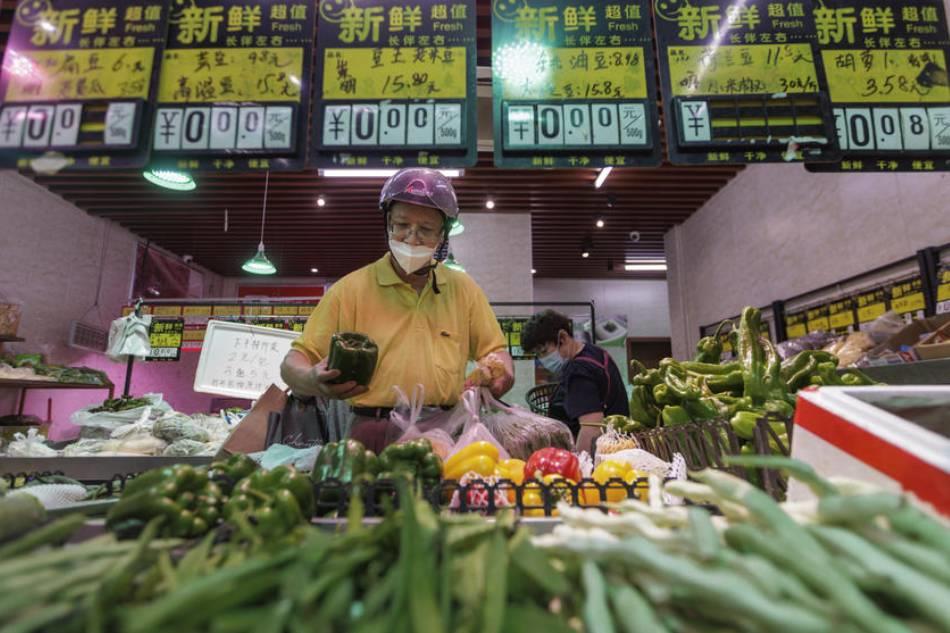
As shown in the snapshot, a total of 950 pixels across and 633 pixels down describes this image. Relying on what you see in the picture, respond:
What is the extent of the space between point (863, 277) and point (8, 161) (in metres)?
7.50

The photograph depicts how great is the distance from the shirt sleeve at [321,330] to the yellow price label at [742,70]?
200cm

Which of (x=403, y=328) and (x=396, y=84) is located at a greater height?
(x=396, y=84)

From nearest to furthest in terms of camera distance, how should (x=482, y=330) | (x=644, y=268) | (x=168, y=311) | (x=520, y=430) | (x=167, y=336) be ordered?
(x=520, y=430), (x=482, y=330), (x=167, y=336), (x=168, y=311), (x=644, y=268)

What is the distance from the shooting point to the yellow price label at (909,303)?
483 cm

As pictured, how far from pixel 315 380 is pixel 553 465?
980 millimetres

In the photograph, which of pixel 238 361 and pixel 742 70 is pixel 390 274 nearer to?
pixel 742 70

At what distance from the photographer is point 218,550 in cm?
81

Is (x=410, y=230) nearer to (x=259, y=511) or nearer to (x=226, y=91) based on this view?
(x=226, y=91)

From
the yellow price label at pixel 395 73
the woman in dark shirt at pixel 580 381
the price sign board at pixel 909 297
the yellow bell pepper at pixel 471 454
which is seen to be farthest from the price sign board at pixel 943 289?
the yellow bell pepper at pixel 471 454

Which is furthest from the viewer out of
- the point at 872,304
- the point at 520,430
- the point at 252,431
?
the point at 872,304

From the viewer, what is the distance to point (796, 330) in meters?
6.75

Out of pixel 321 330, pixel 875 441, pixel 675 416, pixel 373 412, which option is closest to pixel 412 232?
pixel 321 330

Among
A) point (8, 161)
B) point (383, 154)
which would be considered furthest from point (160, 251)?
point (383, 154)

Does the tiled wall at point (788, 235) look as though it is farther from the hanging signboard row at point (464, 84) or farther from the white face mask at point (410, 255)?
the white face mask at point (410, 255)
